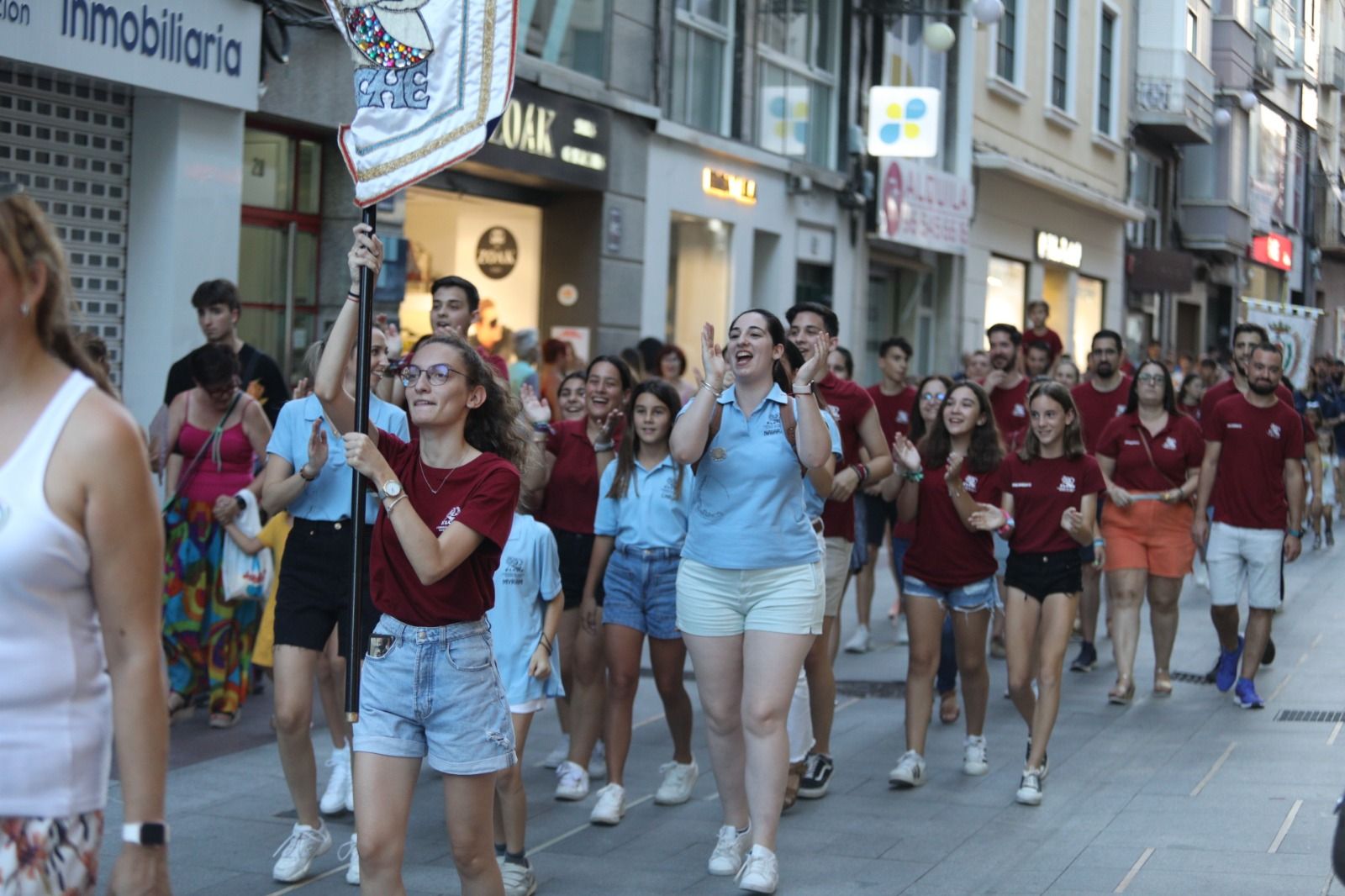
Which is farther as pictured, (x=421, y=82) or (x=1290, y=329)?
(x=1290, y=329)

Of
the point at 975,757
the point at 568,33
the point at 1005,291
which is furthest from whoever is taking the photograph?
the point at 1005,291

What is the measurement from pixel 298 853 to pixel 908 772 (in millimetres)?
2845

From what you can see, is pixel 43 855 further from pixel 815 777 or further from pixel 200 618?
pixel 200 618

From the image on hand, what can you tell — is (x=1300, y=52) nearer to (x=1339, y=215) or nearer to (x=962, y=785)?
(x=1339, y=215)

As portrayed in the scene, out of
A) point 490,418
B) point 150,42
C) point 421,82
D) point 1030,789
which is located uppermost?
point 150,42

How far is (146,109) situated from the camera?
36.4 feet

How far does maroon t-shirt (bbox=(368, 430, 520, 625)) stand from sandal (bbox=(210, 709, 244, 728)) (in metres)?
4.28

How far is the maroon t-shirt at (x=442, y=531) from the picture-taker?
4793 mm

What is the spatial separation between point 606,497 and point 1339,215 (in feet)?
165

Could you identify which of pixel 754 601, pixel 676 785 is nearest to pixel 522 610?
pixel 754 601

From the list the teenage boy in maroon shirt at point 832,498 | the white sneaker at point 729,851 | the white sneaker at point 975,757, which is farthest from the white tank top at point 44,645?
the white sneaker at point 975,757

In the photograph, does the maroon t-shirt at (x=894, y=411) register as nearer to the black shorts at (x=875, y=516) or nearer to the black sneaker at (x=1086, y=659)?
the black shorts at (x=875, y=516)

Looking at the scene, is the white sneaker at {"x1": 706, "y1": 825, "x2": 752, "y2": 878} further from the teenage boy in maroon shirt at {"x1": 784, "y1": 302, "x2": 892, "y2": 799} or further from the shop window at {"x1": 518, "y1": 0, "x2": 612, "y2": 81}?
the shop window at {"x1": 518, "y1": 0, "x2": 612, "y2": 81}

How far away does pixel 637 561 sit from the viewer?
7316 millimetres
